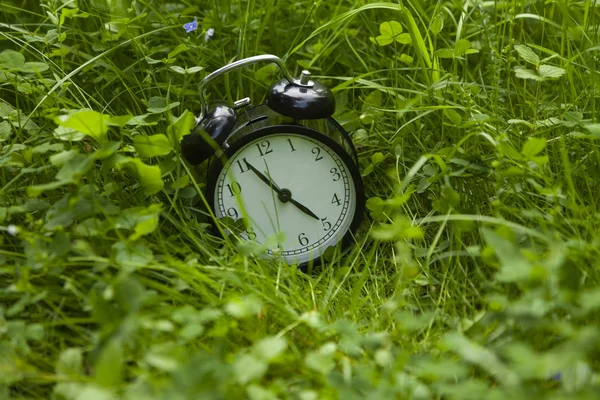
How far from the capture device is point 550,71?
190 centimetres

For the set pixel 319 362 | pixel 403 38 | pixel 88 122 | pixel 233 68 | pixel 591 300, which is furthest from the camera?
pixel 403 38

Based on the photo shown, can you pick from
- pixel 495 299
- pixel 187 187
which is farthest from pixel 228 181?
pixel 495 299

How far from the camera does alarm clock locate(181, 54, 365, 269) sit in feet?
6.01

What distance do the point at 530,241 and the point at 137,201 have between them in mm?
975

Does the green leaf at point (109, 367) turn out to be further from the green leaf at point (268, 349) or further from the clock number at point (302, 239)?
the clock number at point (302, 239)

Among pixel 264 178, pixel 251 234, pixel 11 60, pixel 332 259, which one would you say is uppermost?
pixel 11 60

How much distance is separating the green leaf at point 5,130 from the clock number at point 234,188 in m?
0.59

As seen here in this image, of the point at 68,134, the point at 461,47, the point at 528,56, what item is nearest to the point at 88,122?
the point at 68,134

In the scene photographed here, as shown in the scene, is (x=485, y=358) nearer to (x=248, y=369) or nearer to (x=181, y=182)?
(x=248, y=369)

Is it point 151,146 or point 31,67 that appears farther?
point 31,67

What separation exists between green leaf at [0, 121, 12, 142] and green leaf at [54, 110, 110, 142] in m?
0.34

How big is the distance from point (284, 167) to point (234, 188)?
0.49 ft

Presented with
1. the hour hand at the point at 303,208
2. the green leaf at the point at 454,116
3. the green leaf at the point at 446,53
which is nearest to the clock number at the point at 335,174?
the hour hand at the point at 303,208

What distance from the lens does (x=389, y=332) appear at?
1.60 m
